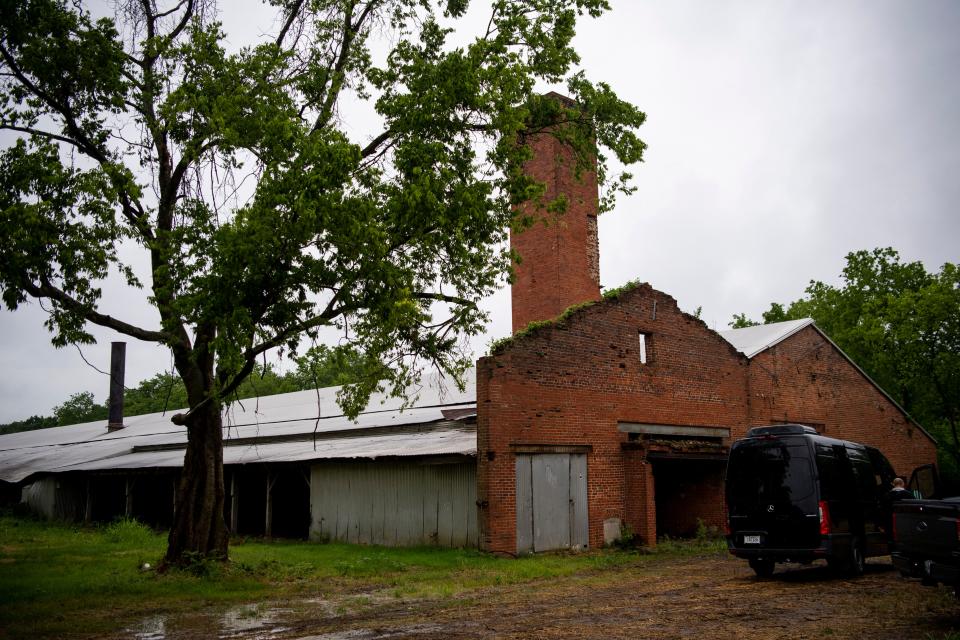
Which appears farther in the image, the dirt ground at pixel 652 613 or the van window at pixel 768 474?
the van window at pixel 768 474

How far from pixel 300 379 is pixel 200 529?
169ft

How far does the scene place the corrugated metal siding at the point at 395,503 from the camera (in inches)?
703

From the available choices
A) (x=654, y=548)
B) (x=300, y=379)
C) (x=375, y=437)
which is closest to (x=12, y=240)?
(x=375, y=437)

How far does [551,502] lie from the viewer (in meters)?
17.8

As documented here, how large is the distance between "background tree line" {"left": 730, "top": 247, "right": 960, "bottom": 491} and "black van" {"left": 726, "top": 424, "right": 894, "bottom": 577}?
25.5m

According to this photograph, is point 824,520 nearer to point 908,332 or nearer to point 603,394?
point 603,394

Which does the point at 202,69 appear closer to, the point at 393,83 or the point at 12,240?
the point at 393,83

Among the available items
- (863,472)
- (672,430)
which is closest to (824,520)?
(863,472)

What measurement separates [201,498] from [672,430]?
40.1 feet

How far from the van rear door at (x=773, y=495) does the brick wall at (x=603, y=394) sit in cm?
520

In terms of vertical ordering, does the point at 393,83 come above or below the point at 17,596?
above

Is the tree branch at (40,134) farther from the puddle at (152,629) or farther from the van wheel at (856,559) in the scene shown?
the van wheel at (856,559)

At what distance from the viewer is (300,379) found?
2549 inches

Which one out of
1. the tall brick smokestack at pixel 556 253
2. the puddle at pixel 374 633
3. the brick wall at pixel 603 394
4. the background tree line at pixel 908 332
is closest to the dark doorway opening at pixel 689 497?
the brick wall at pixel 603 394
